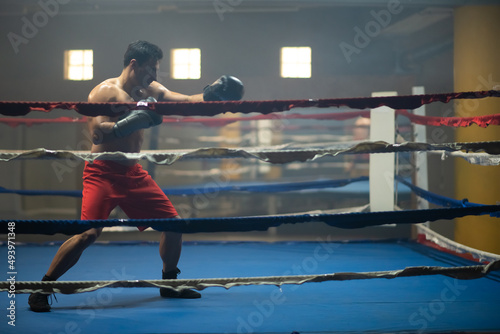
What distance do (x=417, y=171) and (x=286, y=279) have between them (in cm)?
232

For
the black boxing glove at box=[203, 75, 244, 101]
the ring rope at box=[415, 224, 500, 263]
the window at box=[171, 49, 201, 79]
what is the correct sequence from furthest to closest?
the window at box=[171, 49, 201, 79] → the ring rope at box=[415, 224, 500, 263] → the black boxing glove at box=[203, 75, 244, 101]

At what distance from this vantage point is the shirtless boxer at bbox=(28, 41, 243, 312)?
6.87 feet

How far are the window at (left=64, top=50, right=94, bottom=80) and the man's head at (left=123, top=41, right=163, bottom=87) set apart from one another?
7.81 feet

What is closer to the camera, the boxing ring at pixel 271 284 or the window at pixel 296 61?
the boxing ring at pixel 271 284

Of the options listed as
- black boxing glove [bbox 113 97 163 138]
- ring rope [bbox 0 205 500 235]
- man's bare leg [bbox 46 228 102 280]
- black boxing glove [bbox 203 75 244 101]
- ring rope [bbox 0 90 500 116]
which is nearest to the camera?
ring rope [bbox 0 205 500 235]

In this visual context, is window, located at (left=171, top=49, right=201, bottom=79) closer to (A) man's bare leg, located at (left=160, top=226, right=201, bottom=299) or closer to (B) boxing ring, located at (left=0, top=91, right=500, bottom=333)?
(B) boxing ring, located at (left=0, top=91, right=500, bottom=333)

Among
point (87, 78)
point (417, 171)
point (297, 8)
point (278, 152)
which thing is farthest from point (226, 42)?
point (278, 152)

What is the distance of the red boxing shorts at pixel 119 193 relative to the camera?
2186mm

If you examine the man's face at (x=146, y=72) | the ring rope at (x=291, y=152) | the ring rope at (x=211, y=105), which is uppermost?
the man's face at (x=146, y=72)

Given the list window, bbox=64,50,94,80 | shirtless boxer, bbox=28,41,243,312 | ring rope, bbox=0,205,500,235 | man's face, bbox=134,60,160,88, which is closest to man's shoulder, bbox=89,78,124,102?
shirtless boxer, bbox=28,41,243,312

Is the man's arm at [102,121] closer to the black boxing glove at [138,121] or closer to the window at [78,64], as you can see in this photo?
the black boxing glove at [138,121]

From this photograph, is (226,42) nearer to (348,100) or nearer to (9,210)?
(9,210)

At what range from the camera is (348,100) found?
1771 mm

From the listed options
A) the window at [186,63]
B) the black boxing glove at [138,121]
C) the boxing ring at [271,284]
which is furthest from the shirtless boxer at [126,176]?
the window at [186,63]
